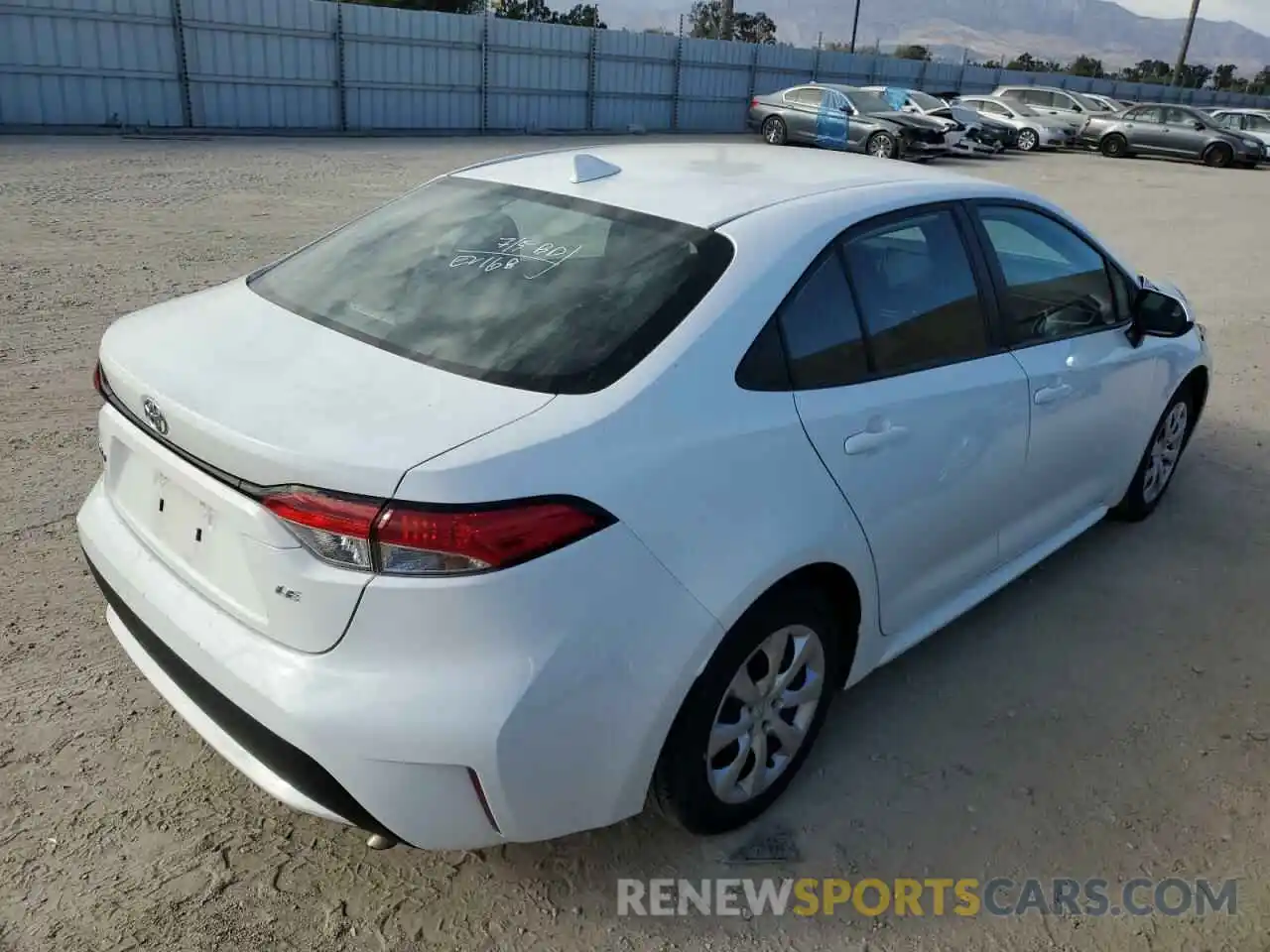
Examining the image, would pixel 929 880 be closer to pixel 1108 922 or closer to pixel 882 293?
pixel 1108 922

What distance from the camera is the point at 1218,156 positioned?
27.0 metres

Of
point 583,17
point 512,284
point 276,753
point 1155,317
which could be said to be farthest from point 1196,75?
point 276,753

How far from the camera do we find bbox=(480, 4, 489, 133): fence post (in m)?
24.4

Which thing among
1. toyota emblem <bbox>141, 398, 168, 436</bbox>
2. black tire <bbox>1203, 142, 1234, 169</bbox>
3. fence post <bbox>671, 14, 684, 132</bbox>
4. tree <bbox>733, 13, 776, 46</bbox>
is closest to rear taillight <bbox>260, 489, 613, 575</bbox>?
toyota emblem <bbox>141, 398, 168, 436</bbox>

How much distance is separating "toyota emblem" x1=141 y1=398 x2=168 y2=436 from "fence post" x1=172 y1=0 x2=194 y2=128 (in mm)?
20523

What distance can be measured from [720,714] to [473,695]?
2.46 ft

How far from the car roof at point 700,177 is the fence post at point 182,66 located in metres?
19.5

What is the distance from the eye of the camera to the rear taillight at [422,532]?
1984 millimetres

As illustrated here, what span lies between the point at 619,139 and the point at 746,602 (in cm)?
2433

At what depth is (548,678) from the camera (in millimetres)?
2061

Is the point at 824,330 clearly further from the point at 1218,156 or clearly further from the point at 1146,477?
the point at 1218,156

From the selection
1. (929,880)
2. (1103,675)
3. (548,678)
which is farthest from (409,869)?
(1103,675)

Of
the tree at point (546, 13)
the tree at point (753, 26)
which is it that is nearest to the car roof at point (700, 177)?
the tree at point (546, 13)

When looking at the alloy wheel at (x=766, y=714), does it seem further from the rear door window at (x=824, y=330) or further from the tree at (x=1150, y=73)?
the tree at (x=1150, y=73)
